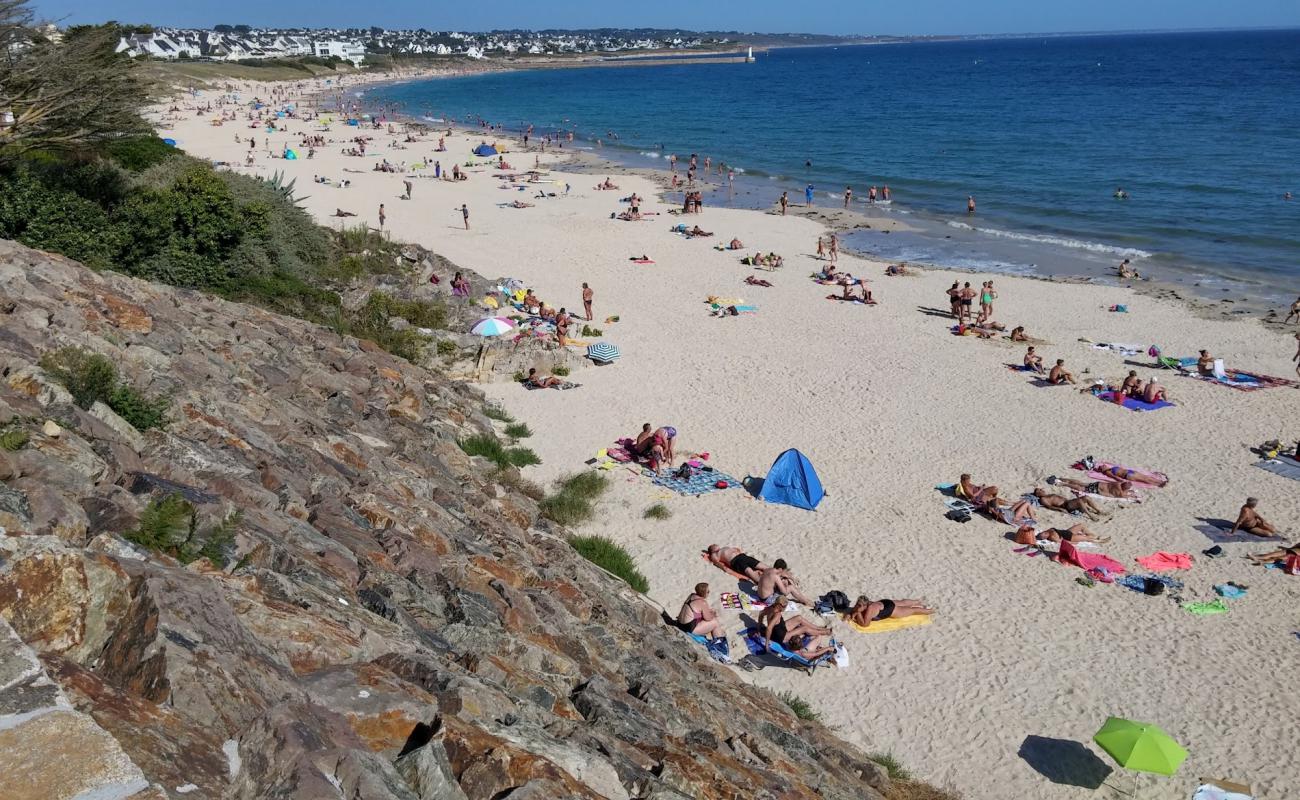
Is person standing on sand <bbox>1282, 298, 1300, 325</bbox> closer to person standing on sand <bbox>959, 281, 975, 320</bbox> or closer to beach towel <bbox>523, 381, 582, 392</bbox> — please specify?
person standing on sand <bbox>959, 281, 975, 320</bbox>

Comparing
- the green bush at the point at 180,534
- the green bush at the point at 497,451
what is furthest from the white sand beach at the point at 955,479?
the green bush at the point at 180,534

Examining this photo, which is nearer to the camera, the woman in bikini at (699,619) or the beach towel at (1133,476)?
the woman in bikini at (699,619)

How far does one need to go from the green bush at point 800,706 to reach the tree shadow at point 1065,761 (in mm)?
2256

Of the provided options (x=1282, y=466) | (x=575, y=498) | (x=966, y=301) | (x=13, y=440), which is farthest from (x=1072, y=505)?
(x=13, y=440)

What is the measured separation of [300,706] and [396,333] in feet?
53.4

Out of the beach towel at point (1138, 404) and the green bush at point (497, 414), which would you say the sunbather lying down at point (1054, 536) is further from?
the green bush at point (497, 414)

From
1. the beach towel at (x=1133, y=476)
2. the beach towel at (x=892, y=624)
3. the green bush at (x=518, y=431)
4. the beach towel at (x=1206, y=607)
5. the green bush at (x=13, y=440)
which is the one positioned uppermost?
the green bush at (x=13, y=440)

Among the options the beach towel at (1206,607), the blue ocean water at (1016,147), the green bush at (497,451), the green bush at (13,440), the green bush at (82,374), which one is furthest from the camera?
the blue ocean water at (1016,147)

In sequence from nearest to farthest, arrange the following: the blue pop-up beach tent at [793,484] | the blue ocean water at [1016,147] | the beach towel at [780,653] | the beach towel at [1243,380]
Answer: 1. the beach towel at [780,653]
2. the blue pop-up beach tent at [793,484]
3. the beach towel at [1243,380]
4. the blue ocean water at [1016,147]

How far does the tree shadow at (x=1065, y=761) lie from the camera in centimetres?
995

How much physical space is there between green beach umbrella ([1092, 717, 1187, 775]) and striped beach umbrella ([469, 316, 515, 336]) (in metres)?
15.1

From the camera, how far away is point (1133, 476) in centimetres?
1656

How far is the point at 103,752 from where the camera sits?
3.27 meters

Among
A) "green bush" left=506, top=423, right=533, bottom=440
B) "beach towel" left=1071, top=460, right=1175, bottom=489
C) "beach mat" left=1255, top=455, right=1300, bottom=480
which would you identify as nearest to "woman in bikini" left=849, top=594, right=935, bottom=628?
"beach towel" left=1071, top=460, right=1175, bottom=489
